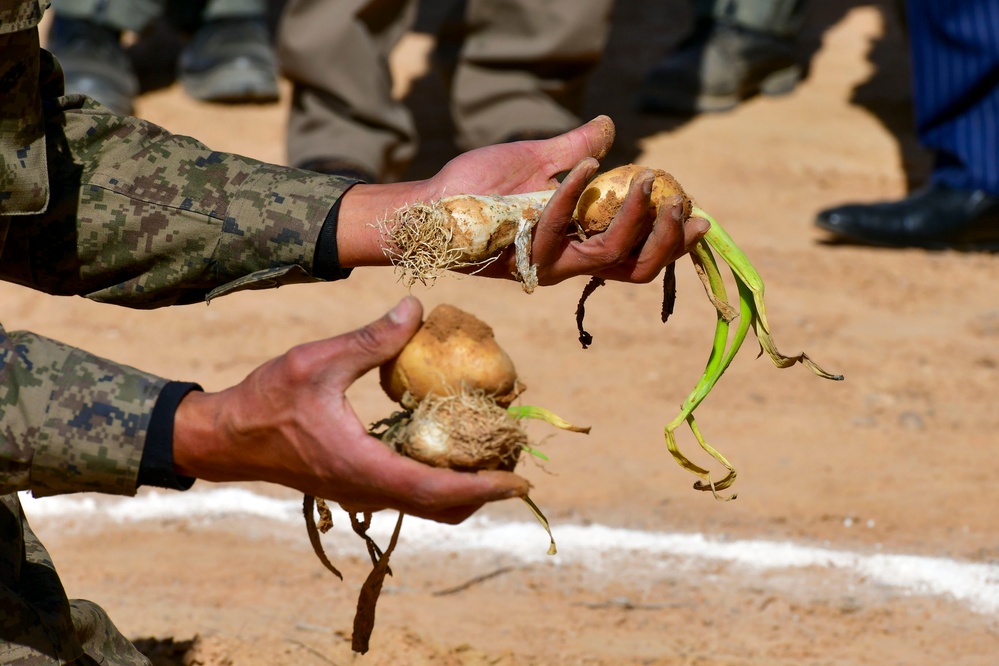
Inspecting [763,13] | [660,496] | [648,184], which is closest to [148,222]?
[648,184]

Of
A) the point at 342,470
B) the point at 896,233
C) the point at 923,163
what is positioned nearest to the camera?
the point at 342,470

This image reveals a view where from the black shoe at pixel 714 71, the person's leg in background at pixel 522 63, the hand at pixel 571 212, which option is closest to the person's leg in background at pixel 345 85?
the person's leg in background at pixel 522 63

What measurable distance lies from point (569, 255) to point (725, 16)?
4715mm

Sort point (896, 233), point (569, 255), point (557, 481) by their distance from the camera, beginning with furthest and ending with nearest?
point (896, 233) < point (557, 481) < point (569, 255)

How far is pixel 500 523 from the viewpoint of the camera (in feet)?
9.63

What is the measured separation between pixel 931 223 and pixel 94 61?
3.95 m

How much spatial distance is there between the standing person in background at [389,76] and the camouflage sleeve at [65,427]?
3428 mm

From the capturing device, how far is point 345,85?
5074mm

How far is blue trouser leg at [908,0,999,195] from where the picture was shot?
15.1ft

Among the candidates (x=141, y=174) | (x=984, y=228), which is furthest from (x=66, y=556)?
(x=984, y=228)

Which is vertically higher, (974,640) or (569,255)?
(569,255)

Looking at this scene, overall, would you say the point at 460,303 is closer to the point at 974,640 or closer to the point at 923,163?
the point at 974,640

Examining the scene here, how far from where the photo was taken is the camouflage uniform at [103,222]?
174cm

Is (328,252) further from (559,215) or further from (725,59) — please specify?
(725,59)
